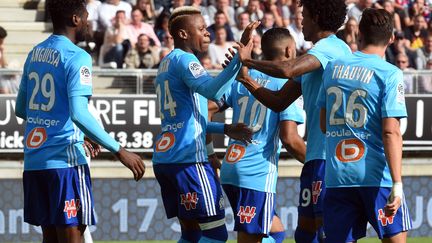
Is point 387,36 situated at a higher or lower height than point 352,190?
higher

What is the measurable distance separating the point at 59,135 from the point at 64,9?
86cm

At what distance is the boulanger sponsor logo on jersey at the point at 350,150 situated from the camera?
7195mm

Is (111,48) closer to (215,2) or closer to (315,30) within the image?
(215,2)

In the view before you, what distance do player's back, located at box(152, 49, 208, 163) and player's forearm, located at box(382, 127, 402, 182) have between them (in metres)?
2.09

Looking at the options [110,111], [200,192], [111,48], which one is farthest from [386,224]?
[111,48]

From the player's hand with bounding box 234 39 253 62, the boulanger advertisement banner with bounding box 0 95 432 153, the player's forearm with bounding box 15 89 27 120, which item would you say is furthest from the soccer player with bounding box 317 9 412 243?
the boulanger advertisement banner with bounding box 0 95 432 153

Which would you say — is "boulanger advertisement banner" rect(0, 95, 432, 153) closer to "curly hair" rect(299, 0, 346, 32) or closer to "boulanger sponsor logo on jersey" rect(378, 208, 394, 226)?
"curly hair" rect(299, 0, 346, 32)

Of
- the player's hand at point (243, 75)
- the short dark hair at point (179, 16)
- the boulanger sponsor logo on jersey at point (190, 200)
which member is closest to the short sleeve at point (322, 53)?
the player's hand at point (243, 75)

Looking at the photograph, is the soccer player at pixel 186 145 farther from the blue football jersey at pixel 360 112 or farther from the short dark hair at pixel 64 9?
the blue football jersey at pixel 360 112

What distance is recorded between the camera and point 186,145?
28.5ft

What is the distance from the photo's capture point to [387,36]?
7.20 metres

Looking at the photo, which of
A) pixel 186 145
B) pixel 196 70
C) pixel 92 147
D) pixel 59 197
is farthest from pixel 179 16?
pixel 59 197

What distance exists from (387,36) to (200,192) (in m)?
2.15

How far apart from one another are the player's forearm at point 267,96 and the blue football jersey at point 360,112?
0.91 meters
